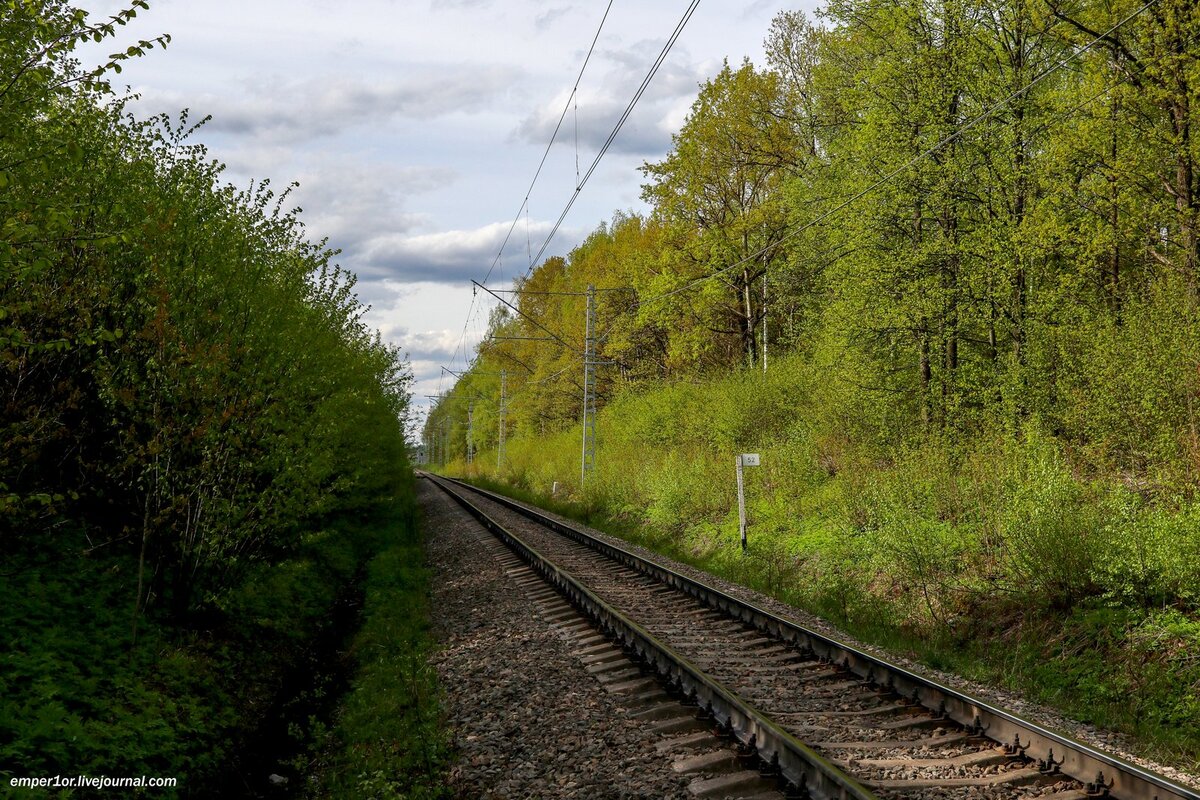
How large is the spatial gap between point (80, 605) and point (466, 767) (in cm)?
547

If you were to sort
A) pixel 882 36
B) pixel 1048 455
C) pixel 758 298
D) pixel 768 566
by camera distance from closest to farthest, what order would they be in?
pixel 1048 455, pixel 768 566, pixel 882 36, pixel 758 298

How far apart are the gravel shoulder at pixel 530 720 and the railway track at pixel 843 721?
2.26 ft

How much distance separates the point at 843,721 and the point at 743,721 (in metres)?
Result: 0.98

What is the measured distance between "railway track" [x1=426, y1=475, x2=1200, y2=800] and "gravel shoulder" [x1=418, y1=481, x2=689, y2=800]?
688 mm

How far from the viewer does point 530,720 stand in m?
6.91

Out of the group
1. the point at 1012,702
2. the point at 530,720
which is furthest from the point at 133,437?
the point at 1012,702

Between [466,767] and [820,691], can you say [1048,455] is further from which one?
[466,767]

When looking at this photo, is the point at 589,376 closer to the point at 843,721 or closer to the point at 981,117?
the point at 981,117

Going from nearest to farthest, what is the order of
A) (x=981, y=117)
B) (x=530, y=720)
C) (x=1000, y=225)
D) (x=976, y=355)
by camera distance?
(x=530, y=720), (x=981, y=117), (x=1000, y=225), (x=976, y=355)

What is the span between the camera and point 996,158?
48.5ft

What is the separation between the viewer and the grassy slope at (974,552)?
303 inches

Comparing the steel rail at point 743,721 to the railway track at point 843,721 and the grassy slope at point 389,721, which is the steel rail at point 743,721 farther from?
the grassy slope at point 389,721

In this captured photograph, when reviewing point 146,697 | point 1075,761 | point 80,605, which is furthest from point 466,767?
point 80,605

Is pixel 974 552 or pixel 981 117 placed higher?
pixel 981 117
